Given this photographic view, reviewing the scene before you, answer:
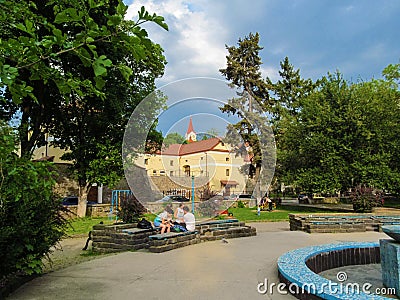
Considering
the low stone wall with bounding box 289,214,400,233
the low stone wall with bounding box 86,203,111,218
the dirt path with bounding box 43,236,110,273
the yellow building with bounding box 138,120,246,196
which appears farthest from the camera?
the low stone wall with bounding box 86,203,111,218

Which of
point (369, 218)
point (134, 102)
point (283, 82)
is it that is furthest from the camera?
point (283, 82)

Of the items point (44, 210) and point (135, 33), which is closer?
point (135, 33)

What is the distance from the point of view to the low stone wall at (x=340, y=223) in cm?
1342

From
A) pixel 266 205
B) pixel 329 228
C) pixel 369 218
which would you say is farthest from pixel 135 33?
pixel 266 205

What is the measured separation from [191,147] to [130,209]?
9.94ft

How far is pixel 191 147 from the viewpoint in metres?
12.4

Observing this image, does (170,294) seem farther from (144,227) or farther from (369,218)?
(369,218)

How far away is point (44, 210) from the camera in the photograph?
6.54 meters

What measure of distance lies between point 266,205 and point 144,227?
19.3 metres

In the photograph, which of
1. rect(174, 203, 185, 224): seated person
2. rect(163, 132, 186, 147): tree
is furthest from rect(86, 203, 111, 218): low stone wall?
rect(163, 132, 186, 147): tree

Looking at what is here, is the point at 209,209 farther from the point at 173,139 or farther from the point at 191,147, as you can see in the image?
the point at 173,139

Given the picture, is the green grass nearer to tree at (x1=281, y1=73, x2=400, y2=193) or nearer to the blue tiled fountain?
the blue tiled fountain

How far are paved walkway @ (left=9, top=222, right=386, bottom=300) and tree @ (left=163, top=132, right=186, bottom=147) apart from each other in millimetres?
3745

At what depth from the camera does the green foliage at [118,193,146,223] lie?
1190 centimetres
